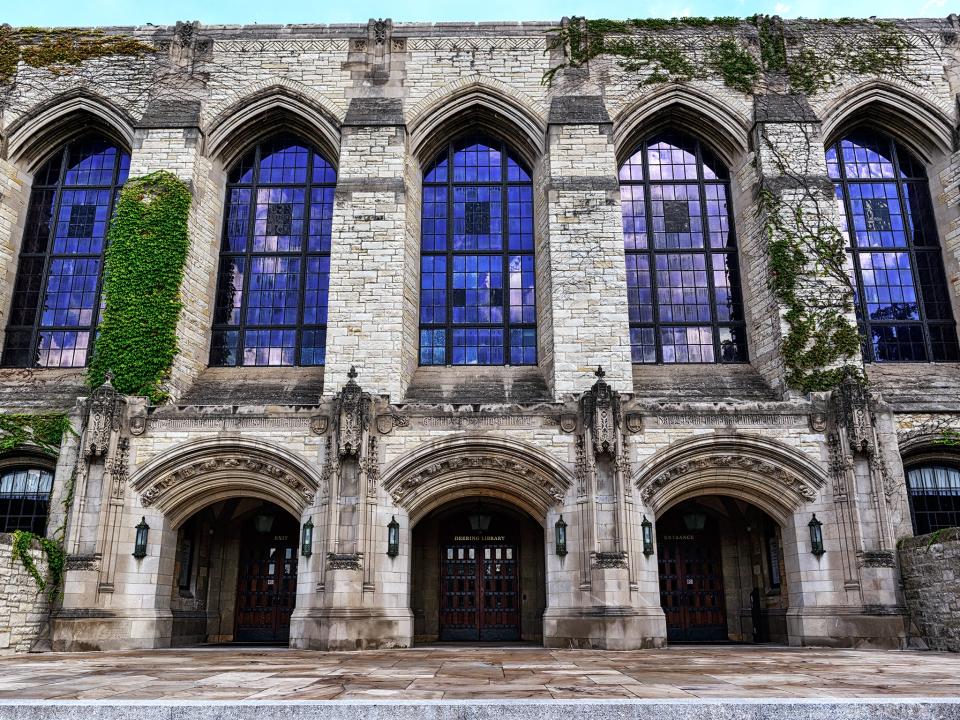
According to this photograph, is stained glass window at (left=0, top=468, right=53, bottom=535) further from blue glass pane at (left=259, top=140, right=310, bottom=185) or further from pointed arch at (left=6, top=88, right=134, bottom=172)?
blue glass pane at (left=259, top=140, right=310, bottom=185)

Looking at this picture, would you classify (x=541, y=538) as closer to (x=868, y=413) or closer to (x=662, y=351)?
(x=662, y=351)

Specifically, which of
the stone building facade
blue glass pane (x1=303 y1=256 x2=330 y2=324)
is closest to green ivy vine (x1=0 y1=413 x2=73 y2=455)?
the stone building facade

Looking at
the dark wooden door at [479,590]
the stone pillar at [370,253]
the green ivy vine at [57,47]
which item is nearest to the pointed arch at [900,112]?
the stone pillar at [370,253]

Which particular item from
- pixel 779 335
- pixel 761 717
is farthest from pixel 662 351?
pixel 761 717

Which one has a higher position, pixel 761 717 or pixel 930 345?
pixel 930 345

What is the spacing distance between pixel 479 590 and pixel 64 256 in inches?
549

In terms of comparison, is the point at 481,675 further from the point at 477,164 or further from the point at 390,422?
the point at 477,164

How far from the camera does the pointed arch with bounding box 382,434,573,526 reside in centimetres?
1650

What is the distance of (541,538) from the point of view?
18.6m

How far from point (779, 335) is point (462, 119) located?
33.0 ft

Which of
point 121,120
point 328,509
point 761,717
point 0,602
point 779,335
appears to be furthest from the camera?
point 121,120

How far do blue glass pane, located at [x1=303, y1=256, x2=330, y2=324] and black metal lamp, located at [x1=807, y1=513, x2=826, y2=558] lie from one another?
1226cm

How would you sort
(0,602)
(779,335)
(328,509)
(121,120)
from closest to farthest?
(0,602) < (328,509) < (779,335) < (121,120)

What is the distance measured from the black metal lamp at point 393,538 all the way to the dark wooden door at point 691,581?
671cm
